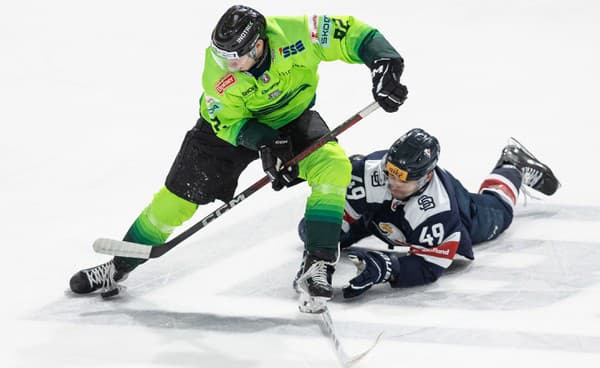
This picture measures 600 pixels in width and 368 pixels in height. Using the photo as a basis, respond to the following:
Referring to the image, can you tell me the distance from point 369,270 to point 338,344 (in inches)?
19.2

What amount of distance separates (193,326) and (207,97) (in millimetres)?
899

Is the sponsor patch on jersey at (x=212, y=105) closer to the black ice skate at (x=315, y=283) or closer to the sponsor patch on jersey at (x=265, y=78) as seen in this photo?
the sponsor patch on jersey at (x=265, y=78)

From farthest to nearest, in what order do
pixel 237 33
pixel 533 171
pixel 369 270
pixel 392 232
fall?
1. pixel 533 171
2. pixel 392 232
3. pixel 369 270
4. pixel 237 33

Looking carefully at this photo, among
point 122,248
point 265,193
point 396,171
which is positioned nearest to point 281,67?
point 396,171

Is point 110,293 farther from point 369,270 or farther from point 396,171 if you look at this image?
point 396,171

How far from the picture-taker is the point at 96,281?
4.31m

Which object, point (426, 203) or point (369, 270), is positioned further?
point (426, 203)

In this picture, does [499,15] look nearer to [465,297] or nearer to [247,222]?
[247,222]

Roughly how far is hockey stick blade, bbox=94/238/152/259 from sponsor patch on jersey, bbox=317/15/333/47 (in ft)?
3.58

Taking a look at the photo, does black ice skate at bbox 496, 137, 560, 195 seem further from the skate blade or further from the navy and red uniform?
the skate blade

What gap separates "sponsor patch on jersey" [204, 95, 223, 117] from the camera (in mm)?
4113

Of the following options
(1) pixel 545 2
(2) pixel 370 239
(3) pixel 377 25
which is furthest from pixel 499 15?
(2) pixel 370 239

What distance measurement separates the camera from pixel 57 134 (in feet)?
19.9

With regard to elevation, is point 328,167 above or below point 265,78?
below
